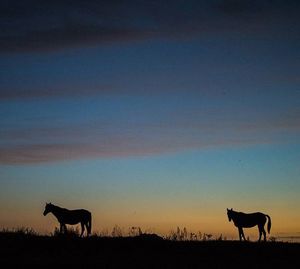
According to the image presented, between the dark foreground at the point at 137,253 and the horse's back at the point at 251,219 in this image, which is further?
Result: the horse's back at the point at 251,219

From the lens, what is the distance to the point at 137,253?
22078 mm

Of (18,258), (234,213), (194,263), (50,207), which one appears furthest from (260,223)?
(18,258)

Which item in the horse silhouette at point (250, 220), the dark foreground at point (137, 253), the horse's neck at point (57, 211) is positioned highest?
the horse's neck at point (57, 211)

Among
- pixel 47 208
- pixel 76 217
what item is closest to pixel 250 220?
pixel 76 217

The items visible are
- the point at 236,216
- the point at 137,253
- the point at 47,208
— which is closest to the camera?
the point at 137,253

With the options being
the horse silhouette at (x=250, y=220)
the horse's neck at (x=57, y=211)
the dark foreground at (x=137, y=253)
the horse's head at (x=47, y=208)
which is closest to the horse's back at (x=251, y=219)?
the horse silhouette at (x=250, y=220)

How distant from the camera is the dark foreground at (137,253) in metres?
19.4

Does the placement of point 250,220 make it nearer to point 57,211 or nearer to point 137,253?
point 57,211

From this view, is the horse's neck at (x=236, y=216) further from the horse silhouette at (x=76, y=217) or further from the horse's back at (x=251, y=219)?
the horse silhouette at (x=76, y=217)

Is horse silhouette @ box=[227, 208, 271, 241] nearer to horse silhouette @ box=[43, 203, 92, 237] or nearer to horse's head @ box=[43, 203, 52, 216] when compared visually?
horse silhouette @ box=[43, 203, 92, 237]

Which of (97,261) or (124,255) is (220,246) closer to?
(124,255)

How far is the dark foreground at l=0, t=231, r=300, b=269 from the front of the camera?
1941 centimetres

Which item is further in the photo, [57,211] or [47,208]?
[47,208]

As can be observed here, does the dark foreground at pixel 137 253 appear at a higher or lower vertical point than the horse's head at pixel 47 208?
lower
